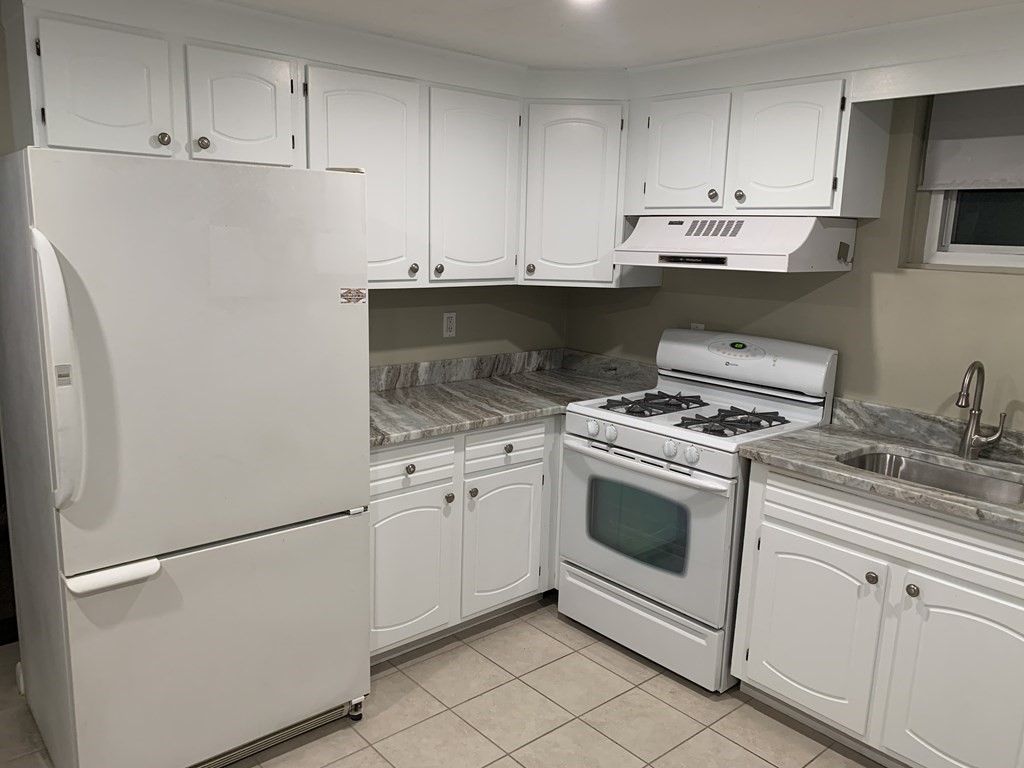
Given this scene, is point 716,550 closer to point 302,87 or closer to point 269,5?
point 302,87

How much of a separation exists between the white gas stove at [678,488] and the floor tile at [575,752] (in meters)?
0.45

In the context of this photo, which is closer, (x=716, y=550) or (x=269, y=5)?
(x=269, y=5)

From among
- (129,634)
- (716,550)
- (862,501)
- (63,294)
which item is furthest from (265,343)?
(862,501)

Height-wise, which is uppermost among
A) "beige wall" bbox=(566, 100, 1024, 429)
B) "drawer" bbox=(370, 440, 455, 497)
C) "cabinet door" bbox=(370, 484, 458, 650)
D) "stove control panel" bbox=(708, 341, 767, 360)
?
"beige wall" bbox=(566, 100, 1024, 429)

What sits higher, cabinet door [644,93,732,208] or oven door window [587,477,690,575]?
cabinet door [644,93,732,208]

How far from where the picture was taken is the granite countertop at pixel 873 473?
198 centimetres

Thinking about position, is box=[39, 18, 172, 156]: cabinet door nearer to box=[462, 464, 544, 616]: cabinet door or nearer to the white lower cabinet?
box=[462, 464, 544, 616]: cabinet door

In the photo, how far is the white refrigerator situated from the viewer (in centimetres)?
183

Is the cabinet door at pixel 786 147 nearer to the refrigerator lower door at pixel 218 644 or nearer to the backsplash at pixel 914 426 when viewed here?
the backsplash at pixel 914 426

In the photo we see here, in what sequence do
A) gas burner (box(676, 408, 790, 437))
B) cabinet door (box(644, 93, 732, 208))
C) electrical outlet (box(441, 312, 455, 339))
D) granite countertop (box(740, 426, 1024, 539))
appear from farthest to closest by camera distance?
electrical outlet (box(441, 312, 455, 339))
cabinet door (box(644, 93, 732, 208))
gas burner (box(676, 408, 790, 437))
granite countertop (box(740, 426, 1024, 539))

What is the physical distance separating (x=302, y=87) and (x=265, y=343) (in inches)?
37.4

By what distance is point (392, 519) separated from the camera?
2.69 meters

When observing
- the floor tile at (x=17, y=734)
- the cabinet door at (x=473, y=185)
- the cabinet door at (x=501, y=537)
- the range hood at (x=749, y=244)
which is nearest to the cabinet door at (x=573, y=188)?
the cabinet door at (x=473, y=185)

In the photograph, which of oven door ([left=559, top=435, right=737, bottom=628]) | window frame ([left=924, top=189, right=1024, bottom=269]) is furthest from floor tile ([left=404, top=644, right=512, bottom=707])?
window frame ([left=924, top=189, right=1024, bottom=269])
